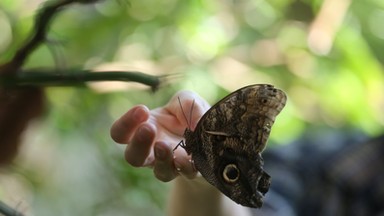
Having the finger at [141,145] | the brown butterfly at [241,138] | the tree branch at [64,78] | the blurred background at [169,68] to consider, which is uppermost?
the tree branch at [64,78]

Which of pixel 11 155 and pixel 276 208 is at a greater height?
pixel 11 155

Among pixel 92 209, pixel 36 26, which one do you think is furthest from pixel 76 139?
pixel 36 26

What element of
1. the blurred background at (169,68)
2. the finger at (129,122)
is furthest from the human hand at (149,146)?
the blurred background at (169,68)

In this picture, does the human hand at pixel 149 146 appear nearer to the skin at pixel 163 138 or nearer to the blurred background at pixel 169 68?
the skin at pixel 163 138

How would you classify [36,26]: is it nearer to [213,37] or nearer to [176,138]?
[176,138]

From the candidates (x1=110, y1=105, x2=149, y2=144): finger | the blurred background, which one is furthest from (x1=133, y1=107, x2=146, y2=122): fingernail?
the blurred background

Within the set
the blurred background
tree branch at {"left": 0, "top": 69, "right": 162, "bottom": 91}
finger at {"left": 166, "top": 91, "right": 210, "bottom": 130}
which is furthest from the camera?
the blurred background

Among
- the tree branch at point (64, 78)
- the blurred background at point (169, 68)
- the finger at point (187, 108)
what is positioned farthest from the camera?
the blurred background at point (169, 68)

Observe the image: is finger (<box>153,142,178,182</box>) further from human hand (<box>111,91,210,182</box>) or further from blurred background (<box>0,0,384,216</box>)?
blurred background (<box>0,0,384,216</box>)

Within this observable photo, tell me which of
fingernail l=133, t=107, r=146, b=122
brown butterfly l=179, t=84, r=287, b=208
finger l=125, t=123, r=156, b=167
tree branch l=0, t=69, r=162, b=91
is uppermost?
tree branch l=0, t=69, r=162, b=91
